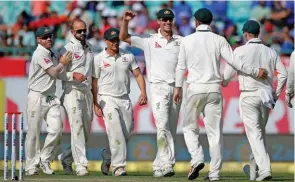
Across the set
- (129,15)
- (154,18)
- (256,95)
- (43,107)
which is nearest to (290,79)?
(256,95)

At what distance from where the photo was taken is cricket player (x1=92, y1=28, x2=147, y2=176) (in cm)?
1352

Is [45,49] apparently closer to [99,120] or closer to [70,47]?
[70,47]

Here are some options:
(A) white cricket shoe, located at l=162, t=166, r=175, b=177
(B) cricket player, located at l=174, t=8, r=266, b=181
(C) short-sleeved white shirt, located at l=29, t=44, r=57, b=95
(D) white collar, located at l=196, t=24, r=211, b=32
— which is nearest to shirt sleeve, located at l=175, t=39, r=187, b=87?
(B) cricket player, located at l=174, t=8, r=266, b=181

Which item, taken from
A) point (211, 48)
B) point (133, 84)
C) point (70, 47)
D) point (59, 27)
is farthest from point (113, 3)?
point (211, 48)

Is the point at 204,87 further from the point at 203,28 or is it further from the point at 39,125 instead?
the point at 39,125

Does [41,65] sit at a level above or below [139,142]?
above

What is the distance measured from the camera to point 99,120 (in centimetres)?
1867

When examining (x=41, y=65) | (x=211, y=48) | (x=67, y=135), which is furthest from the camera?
(x=67, y=135)

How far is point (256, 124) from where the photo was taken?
1198cm

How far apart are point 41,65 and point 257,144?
Result: 3.38m

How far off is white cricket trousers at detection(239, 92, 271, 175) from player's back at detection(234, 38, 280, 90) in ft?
0.43

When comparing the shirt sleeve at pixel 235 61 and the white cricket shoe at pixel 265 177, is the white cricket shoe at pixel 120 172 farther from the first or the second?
the shirt sleeve at pixel 235 61

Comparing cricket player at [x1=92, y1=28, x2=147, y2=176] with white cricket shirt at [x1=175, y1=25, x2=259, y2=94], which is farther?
cricket player at [x1=92, y1=28, x2=147, y2=176]

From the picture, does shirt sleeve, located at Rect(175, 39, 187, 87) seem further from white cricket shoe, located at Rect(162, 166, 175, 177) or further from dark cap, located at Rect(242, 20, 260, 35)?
white cricket shoe, located at Rect(162, 166, 175, 177)
